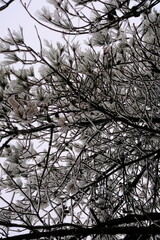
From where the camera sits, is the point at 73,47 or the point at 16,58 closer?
the point at 16,58

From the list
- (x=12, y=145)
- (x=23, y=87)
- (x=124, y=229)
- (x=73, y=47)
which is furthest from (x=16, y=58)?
(x=124, y=229)

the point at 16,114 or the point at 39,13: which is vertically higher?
the point at 39,13

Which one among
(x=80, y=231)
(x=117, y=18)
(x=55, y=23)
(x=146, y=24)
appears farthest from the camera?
(x=146, y=24)

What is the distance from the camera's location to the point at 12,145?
247 cm

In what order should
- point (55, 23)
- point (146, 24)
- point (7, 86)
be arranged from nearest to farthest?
point (55, 23) < point (7, 86) < point (146, 24)

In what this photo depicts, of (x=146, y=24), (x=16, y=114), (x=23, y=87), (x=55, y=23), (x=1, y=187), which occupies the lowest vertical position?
(x=16, y=114)

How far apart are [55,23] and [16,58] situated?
0.37 metres

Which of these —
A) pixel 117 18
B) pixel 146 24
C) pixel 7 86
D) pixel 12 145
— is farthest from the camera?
pixel 12 145

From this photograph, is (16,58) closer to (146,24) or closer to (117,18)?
(117,18)

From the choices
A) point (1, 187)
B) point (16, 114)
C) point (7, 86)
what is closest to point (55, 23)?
point (7, 86)

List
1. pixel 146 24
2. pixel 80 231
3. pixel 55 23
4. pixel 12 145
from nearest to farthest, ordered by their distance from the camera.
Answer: pixel 80 231 < pixel 55 23 < pixel 146 24 < pixel 12 145

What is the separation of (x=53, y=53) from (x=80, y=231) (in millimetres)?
1230

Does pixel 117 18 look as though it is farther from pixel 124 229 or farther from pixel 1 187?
pixel 1 187

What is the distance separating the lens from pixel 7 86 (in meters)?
1.95
